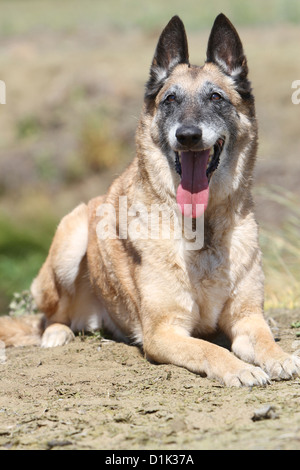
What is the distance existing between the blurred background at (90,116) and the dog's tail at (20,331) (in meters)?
2.68

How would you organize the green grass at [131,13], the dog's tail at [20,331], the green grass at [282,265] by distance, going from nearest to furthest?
the dog's tail at [20,331] < the green grass at [282,265] < the green grass at [131,13]

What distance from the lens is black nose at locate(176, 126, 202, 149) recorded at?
4863mm

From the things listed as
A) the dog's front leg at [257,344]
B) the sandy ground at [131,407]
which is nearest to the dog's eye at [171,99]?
the dog's front leg at [257,344]

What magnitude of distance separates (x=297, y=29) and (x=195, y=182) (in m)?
24.0

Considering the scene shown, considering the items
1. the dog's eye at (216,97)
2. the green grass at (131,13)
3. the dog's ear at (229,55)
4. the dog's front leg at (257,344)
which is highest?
the green grass at (131,13)

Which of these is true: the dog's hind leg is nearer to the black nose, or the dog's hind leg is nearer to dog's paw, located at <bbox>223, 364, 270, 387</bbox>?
the black nose

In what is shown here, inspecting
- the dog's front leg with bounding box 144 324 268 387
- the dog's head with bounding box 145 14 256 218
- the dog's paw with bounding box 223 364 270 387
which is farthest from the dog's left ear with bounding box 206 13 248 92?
the dog's paw with bounding box 223 364 270 387

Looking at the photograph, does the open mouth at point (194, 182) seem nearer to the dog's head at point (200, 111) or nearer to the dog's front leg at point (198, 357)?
the dog's head at point (200, 111)

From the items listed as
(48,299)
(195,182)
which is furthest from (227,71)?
(48,299)

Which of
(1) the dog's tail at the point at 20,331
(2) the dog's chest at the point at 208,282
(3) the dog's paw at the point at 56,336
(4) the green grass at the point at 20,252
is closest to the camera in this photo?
(2) the dog's chest at the point at 208,282

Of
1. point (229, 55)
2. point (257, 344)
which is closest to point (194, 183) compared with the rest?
point (229, 55)

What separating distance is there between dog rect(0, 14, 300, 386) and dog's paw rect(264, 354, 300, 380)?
5.6 inches

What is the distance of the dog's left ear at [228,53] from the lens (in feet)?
18.2

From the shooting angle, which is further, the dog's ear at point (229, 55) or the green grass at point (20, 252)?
the green grass at point (20, 252)
